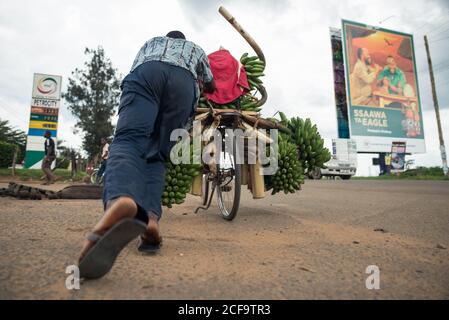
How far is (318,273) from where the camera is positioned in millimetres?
1745

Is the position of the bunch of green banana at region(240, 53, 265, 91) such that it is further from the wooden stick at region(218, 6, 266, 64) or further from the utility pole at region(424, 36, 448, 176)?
the utility pole at region(424, 36, 448, 176)

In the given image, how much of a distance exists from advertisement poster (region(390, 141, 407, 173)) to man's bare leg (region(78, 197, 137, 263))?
99.2 ft

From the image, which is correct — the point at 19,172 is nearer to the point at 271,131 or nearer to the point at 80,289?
the point at 271,131

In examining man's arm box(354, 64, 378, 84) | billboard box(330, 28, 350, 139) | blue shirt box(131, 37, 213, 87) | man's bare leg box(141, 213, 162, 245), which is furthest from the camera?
billboard box(330, 28, 350, 139)

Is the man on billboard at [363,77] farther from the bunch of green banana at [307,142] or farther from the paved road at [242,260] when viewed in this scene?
the paved road at [242,260]

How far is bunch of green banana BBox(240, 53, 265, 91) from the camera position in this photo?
13.5 ft

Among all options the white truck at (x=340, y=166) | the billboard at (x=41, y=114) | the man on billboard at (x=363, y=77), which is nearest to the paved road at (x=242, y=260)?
the billboard at (x=41, y=114)

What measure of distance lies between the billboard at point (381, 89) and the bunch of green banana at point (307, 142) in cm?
2885

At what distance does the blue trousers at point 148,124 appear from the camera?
180cm

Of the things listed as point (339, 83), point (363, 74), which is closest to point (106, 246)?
point (363, 74)

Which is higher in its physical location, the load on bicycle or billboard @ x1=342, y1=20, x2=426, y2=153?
billboard @ x1=342, y1=20, x2=426, y2=153

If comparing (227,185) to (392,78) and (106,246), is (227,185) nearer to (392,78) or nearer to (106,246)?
(106,246)

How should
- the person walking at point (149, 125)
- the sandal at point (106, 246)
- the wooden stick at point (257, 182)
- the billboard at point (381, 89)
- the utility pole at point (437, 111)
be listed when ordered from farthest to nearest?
1. the billboard at point (381, 89)
2. the utility pole at point (437, 111)
3. the wooden stick at point (257, 182)
4. the person walking at point (149, 125)
5. the sandal at point (106, 246)

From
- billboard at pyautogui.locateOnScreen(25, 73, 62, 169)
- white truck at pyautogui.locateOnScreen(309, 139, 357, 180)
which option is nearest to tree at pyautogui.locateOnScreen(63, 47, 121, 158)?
billboard at pyautogui.locateOnScreen(25, 73, 62, 169)
